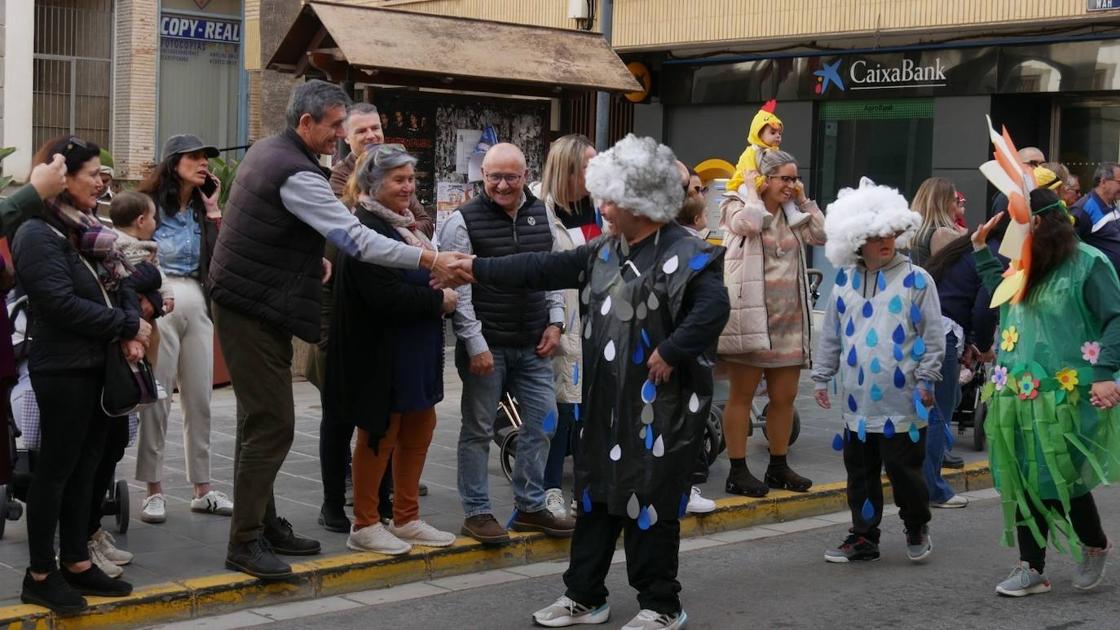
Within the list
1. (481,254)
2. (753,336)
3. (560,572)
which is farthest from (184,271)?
(753,336)

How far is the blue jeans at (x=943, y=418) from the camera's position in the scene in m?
8.78

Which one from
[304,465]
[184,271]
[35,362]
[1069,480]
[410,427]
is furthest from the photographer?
[304,465]

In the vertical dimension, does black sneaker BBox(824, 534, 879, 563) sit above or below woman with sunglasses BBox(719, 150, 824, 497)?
below

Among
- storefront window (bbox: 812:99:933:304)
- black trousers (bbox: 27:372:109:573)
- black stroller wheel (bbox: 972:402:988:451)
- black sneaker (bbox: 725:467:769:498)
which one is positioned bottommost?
black sneaker (bbox: 725:467:769:498)

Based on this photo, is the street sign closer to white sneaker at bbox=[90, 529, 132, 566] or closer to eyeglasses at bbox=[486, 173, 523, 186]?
eyeglasses at bbox=[486, 173, 523, 186]

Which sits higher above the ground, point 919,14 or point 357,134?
point 919,14

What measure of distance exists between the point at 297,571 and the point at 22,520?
172 cm

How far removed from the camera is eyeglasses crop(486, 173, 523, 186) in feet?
23.2

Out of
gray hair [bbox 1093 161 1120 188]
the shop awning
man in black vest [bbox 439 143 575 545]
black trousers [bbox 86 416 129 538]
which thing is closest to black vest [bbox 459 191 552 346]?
man in black vest [bbox 439 143 575 545]

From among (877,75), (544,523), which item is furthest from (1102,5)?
(544,523)

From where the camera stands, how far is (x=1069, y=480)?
21.4ft

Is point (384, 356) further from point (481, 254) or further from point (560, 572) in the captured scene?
point (560, 572)

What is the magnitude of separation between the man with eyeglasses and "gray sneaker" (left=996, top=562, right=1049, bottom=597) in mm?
5381

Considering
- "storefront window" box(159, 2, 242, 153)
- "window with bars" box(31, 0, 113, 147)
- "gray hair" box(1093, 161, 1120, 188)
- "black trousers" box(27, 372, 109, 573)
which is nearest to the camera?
"black trousers" box(27, 372, 109, 573)
